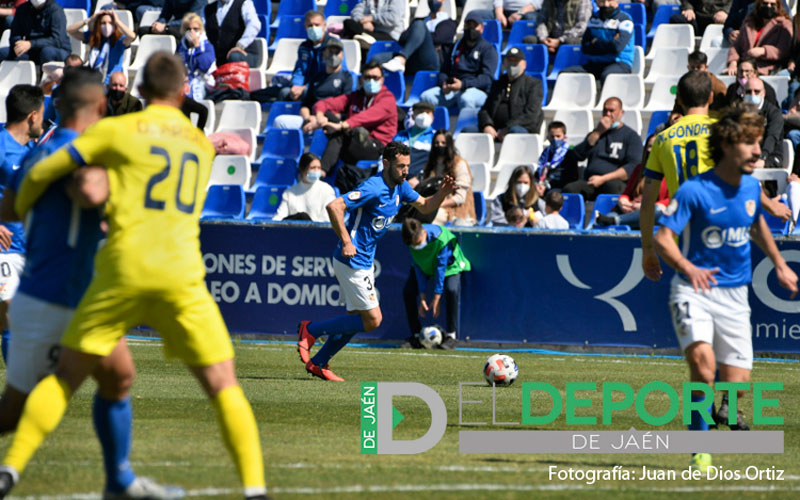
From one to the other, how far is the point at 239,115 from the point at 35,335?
14.4 metres

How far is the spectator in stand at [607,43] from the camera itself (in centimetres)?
1808

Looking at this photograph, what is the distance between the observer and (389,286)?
15617 millimetres

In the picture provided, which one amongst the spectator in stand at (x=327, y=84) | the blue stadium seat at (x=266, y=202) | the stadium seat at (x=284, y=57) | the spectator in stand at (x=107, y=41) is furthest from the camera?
the stadium seat at (x=284, y=57)

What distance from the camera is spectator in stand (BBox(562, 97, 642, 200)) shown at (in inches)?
661

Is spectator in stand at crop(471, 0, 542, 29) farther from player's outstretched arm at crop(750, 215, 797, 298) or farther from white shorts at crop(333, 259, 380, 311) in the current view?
player's outstretched arm at crop(750, 215, 797, 298)

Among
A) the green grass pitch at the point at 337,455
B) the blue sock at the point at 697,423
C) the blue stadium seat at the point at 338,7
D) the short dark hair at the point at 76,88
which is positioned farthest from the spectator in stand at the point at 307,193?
the short dark hair at the point at 76,88

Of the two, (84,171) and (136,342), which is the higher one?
(84,171)

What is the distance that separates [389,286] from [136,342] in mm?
3227

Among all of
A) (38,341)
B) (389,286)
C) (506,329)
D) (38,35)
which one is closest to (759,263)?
(506,329)

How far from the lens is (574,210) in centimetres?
1652

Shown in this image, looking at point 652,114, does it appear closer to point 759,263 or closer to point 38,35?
point 759,263

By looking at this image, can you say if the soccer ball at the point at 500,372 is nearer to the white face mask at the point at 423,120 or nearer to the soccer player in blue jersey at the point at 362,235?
the soccer player in blue jersey at the point at 362,235

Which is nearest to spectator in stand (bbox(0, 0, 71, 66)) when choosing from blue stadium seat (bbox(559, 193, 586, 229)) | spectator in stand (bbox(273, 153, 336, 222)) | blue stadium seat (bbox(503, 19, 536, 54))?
spectator in stand (bbox(273, 153, 336, 222))

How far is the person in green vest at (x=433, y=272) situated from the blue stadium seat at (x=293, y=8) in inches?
330
